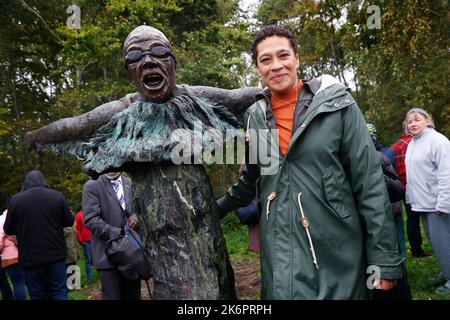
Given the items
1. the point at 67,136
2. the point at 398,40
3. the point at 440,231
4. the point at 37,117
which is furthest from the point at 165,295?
the point at 37,117

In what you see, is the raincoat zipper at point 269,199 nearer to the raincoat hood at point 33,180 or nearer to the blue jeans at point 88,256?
the raincoat hood at point 33,180

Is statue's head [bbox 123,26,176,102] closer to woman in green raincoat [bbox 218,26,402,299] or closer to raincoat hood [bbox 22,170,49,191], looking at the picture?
woman in green raincoat [bbox 218,26,402,299]

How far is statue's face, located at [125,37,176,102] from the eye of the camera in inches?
104

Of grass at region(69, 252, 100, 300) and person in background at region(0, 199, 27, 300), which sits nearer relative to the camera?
person in background at region(0, 199, 27, 300)

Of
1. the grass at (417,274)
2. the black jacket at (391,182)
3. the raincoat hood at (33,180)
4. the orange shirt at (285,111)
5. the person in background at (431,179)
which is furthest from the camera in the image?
the raincoat hood at (33,180)

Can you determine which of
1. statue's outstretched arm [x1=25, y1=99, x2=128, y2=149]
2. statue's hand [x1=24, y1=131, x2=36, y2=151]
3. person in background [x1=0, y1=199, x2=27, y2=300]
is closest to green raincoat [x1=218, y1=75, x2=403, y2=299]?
statue's outstretched arm [x1=25, y1=99, x2=128, y2=149]

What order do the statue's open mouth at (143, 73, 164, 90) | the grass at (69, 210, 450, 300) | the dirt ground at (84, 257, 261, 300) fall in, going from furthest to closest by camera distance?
the dirt ground at (84, 257, 261, 300)
the grass at (69, 210, 450, 300)
the statue's open mouth at (143, 73, 164, 90)

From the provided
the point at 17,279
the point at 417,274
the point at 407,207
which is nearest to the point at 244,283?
the point at 417,274

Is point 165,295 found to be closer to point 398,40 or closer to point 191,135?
point 191,135

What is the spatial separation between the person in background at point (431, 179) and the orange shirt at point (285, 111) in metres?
2.72

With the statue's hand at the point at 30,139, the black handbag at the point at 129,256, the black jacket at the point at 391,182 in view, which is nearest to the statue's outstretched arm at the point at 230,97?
the statue's hand at the point at 30,139

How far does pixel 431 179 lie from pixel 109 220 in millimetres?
3473

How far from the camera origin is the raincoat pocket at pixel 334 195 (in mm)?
2197

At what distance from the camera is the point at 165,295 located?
8.55 ft
